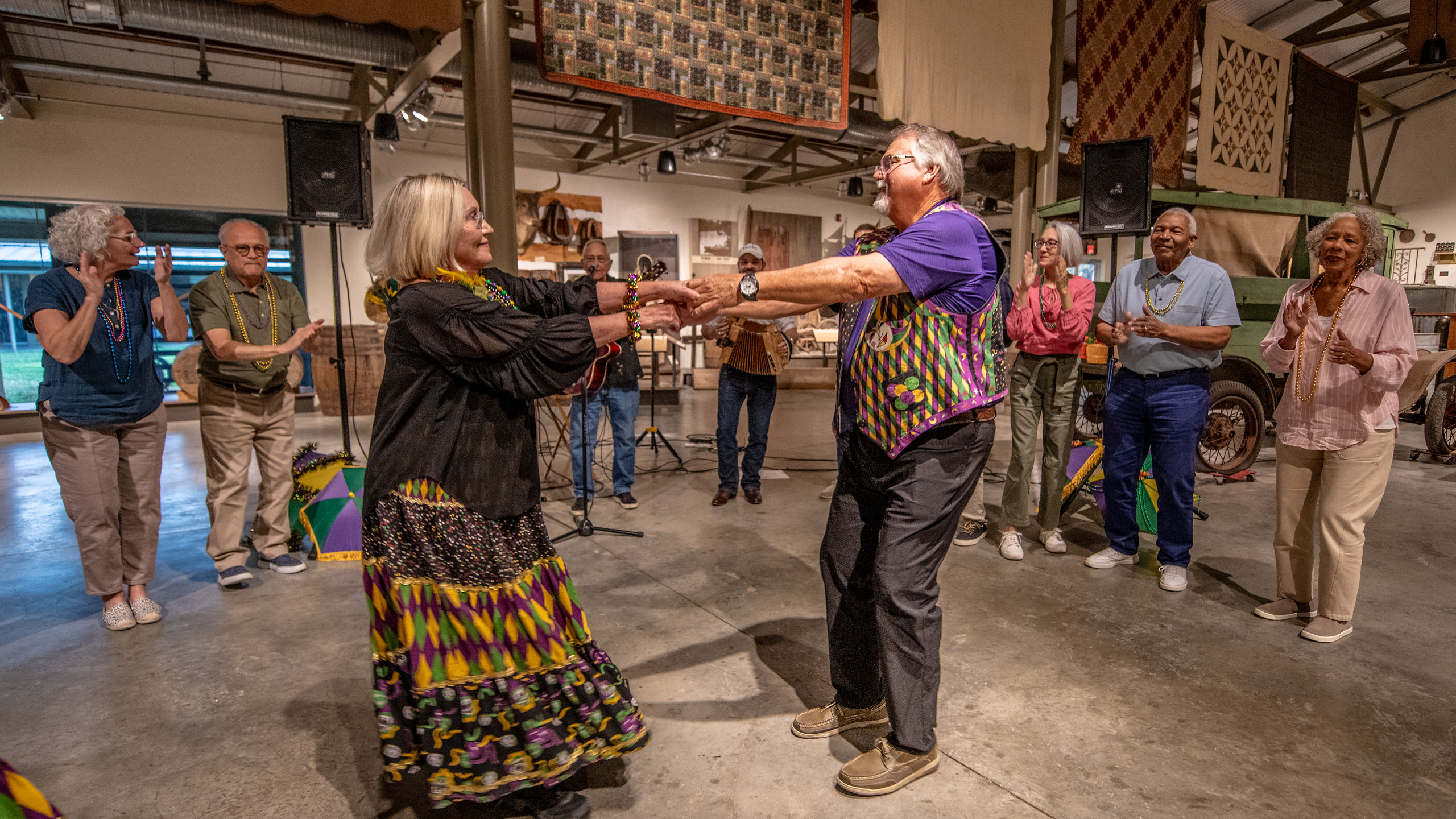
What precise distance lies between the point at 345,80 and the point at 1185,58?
32.1 feet

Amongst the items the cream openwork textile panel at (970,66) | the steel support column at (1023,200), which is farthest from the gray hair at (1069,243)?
the steel support column at (1023,200)

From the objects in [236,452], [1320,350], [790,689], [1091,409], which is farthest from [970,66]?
[236,452]

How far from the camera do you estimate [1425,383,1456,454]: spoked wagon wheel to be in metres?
6.72

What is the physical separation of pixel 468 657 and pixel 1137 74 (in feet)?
27.8

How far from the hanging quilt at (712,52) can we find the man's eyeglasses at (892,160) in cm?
361

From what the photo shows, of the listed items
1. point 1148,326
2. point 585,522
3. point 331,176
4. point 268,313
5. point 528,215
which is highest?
point 528,215

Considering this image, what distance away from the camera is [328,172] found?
4.42m

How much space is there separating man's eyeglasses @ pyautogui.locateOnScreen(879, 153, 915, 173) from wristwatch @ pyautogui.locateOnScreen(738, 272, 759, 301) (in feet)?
1.47

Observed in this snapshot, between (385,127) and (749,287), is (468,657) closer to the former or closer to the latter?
(749,287)

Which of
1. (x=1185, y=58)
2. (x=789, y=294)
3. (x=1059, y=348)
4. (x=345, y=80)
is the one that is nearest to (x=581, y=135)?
(x=345, y=80)

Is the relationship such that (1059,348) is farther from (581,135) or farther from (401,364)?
(581,135)

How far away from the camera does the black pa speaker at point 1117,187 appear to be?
5133 millimetres

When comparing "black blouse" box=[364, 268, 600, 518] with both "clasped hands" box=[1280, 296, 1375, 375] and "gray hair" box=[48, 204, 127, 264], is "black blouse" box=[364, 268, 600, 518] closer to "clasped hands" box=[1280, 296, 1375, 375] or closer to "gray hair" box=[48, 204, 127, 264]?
"gray hair" box=[48, 204, 127, 264]

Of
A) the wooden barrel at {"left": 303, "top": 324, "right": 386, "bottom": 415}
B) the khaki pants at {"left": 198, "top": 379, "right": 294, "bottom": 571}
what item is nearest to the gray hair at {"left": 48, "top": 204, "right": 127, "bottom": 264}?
the khaki pants at {"left": 198, "top": 379, "right": 294, "bottom": 571}
